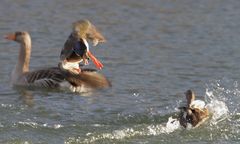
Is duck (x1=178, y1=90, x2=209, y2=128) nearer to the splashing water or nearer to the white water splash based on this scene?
the splashing water

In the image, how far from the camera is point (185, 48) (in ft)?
54.5

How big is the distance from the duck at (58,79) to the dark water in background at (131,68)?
0.22 meters

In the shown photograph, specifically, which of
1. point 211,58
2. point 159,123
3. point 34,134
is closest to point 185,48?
point 211,58

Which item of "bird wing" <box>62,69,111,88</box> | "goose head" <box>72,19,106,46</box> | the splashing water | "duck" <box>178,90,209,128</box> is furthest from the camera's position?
"goose head" <box>72,19,106,46</box>

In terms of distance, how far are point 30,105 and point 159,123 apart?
6.41 feet

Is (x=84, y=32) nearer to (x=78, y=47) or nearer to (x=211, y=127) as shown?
(x=78, y=47)

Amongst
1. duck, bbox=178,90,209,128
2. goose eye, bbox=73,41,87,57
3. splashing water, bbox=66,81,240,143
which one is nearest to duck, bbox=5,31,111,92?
goose eye, bbox=73,41,87,57

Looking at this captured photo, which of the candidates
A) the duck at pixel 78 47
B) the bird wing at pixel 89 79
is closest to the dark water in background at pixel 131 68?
the bird wing at pixel 89 79

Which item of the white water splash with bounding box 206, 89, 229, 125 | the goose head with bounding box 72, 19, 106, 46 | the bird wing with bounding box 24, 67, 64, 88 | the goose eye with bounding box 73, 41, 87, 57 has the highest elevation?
the goose head with bounding box 72, 19, 106, 46

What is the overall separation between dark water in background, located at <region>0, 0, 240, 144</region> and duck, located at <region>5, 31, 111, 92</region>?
0.22 m

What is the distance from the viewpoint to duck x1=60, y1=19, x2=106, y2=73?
47.2 ft

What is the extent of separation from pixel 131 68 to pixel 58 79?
4.39 feet

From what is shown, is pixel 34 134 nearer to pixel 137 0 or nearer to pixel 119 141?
pixel 119 141

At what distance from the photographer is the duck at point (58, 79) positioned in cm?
1423
